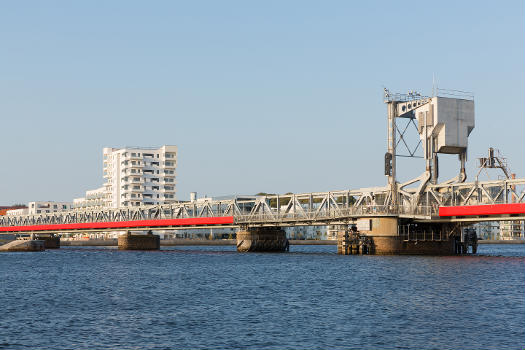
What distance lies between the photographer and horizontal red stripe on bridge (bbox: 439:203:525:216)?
86.9m

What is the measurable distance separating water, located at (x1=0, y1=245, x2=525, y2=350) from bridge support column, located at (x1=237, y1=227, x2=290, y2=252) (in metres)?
51.7

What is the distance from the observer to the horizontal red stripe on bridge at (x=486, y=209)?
86906 millimetres

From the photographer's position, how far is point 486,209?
Answer: 8981 cm

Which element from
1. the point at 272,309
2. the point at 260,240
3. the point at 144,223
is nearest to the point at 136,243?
the point at 144,223

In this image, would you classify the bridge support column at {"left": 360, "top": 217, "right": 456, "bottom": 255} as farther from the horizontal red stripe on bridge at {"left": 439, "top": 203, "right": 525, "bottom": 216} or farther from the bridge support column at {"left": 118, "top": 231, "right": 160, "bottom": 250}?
the bridge support column at {"left": 118, "top": 231, "right": 160, "bottom": 250}

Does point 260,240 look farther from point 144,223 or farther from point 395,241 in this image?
point 395,241

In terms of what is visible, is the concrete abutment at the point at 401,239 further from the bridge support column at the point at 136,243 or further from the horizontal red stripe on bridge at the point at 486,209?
the bridge support column at the point at 136,243

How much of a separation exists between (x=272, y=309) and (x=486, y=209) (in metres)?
49.5

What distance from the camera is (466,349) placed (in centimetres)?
3403

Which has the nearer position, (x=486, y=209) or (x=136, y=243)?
(x=486, y=209)

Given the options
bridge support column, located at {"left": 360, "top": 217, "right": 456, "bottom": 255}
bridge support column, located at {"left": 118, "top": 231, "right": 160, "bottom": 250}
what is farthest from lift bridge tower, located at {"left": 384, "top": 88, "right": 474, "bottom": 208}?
bridge support column, located at {"left": 118, "top": 231, "right": 160, "bottom": 250}

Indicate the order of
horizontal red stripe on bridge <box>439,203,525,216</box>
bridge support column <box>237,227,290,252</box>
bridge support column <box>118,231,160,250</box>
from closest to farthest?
horizontal red stripe on bridge <box>439,203,525,216</box> < bridge support column <box>237,227,290,252</box> < bridge support column <box>118,231,160,250</box>

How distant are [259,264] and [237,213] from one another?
41.2 metres

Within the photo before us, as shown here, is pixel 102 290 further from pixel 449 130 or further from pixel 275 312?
pixel 449 130
